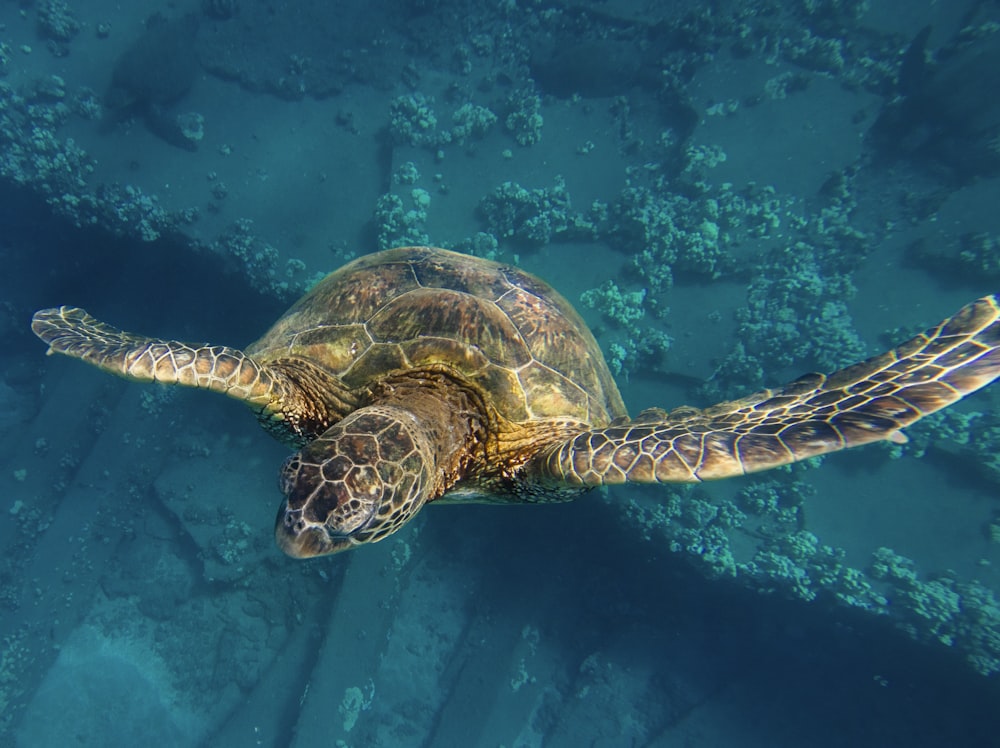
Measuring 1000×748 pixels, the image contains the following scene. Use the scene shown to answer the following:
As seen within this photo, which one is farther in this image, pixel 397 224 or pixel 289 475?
pixel 397 224

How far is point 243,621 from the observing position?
32.0 feet

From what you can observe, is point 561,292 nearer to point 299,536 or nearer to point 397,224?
point 397,224

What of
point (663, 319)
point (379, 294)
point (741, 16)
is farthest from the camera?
point (741, 16)

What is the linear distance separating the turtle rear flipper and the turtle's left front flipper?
2304 mm

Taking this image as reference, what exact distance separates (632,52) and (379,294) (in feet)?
47.5

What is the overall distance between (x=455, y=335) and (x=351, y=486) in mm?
1851

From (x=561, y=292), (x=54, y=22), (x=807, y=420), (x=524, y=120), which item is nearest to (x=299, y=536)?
(x=807, y=420)

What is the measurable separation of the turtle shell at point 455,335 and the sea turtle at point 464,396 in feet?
0.06

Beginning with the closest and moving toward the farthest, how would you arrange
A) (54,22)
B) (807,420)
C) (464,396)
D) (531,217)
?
(807,420) < (464,396) < (531,217) < (54,22)

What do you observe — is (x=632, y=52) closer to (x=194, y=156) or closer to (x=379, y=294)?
(x=194, y=156)

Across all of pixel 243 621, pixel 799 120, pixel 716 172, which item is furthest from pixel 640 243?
pixel 243 621

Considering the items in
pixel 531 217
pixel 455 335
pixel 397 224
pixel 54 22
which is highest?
pixel 54 22

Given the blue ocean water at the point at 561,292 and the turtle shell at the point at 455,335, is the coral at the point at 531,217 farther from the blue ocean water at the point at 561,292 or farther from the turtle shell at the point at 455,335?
→ the turtle shell at the point at 455,335

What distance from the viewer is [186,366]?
11.3 feet
